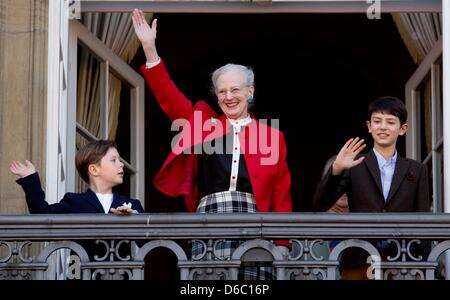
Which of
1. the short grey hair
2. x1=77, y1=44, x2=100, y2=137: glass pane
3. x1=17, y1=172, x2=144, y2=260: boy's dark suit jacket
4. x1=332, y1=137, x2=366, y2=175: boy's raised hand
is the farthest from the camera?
x1=77, y1=44, x2=100, y2=137: glass pane

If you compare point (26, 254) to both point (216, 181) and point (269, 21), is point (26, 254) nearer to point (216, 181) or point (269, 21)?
point (216, 181)

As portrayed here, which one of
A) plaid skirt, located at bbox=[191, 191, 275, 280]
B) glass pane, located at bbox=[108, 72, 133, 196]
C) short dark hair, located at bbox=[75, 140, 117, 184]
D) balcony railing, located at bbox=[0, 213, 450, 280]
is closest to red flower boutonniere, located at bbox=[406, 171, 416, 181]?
balcony railing, located at bbox=[0, 213, 450, 280]

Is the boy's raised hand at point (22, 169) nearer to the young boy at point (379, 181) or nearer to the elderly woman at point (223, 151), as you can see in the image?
the elderly woman at point (223, 151)

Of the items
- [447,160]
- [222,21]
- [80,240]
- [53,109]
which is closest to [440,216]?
[447,160]

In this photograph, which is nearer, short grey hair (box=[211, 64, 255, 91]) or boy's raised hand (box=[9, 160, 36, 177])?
boy's raised hand (box=[9, 160, 36, 177])

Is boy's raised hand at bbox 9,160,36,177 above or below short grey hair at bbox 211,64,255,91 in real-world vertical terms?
below

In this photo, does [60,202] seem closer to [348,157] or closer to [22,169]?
[22,169]

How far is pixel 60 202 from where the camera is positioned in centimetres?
1143

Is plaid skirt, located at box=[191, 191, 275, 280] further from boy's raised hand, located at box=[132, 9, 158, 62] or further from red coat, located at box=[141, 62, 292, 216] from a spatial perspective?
boy's raised hand, located at box=[132, 9, 158, 62]

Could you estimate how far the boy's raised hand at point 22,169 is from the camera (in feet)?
37.2

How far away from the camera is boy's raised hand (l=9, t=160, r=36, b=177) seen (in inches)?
446

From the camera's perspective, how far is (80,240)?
1088cm

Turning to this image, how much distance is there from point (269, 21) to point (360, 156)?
19.9ft

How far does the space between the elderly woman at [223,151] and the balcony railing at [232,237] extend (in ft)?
2.67
